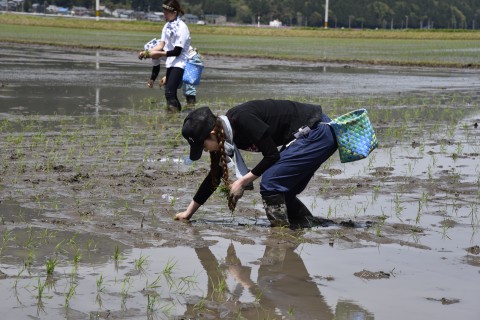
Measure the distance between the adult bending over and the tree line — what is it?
132841mm

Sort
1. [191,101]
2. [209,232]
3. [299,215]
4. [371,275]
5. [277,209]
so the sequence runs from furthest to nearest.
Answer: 1. [191,101]
2. [299,215]
3. [277,209]
4. [209,232]
5. [371,275]

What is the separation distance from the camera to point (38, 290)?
17.1 feet

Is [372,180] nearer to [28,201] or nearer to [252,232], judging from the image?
[252,232]

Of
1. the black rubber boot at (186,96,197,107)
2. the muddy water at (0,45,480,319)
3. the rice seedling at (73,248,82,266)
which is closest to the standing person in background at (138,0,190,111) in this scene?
the muddy water at (0,45,480,319)

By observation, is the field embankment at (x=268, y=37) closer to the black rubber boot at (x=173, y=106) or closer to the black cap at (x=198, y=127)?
the black rubber boot at (x=173, y=106)

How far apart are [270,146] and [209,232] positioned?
775mm

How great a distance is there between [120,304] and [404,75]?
21321 millimetres

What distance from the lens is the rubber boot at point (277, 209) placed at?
23.0 ft

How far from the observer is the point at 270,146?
6633 millimetres

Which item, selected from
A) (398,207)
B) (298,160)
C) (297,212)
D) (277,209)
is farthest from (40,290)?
(398,207)

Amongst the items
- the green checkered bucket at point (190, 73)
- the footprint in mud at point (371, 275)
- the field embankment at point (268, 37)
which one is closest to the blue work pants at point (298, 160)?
the footprint in mud at point (371, 275)

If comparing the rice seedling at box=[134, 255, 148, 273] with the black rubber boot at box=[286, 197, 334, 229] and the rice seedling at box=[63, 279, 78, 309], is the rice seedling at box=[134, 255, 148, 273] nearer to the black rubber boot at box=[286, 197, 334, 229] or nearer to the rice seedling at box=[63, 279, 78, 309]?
the rice seedling at box=[63, 279, 78, 309]

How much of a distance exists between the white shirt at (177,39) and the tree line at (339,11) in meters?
126

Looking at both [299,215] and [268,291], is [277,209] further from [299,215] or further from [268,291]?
[268,291]
